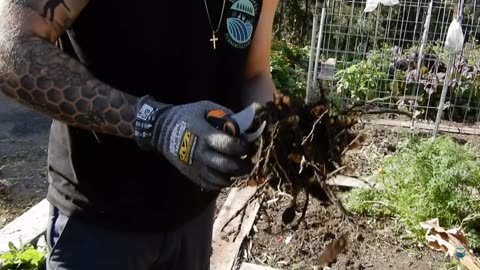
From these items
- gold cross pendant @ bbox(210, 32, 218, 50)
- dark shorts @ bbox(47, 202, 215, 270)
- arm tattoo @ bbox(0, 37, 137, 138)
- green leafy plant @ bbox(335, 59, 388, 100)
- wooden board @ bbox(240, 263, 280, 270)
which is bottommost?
wooden board @ bbox(240, 263, 280, 270)

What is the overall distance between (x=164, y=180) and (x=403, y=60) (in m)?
5.71

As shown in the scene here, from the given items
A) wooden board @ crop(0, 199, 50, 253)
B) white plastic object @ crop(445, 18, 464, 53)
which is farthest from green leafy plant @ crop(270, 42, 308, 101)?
wooden board @ crop(0, 199, 50, 253)

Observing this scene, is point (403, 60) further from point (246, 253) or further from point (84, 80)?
point (84, 80)

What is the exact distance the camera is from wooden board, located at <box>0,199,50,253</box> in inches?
124

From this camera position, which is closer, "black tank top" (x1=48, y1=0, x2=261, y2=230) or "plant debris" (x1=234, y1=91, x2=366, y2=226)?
"plant debris" (x1=234, y1=91, x2=366, y2=226)

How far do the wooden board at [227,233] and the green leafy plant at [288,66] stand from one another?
223cm

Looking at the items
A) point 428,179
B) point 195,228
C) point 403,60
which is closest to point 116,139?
point 195,228

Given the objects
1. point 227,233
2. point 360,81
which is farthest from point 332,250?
point 360,81

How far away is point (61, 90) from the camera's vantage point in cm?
141

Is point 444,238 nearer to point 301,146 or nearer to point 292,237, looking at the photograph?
point 292,237

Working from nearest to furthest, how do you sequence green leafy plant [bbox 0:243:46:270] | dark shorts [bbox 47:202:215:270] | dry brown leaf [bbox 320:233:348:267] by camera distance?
dry brown leaf [bbox 320:233:348:267] → dark shorts [bbox 47:202:215:270] → green leafy plant [bbox 0:243:46:270]

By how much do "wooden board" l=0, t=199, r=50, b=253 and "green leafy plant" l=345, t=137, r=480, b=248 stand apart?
6.81 ft

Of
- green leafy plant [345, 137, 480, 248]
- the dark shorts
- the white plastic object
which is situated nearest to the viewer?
the dark shorts

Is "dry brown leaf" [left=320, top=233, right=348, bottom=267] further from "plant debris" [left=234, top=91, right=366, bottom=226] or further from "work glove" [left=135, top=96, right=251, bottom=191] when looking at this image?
"work glove" [left=135, top=96, right=251, bottom=191]
